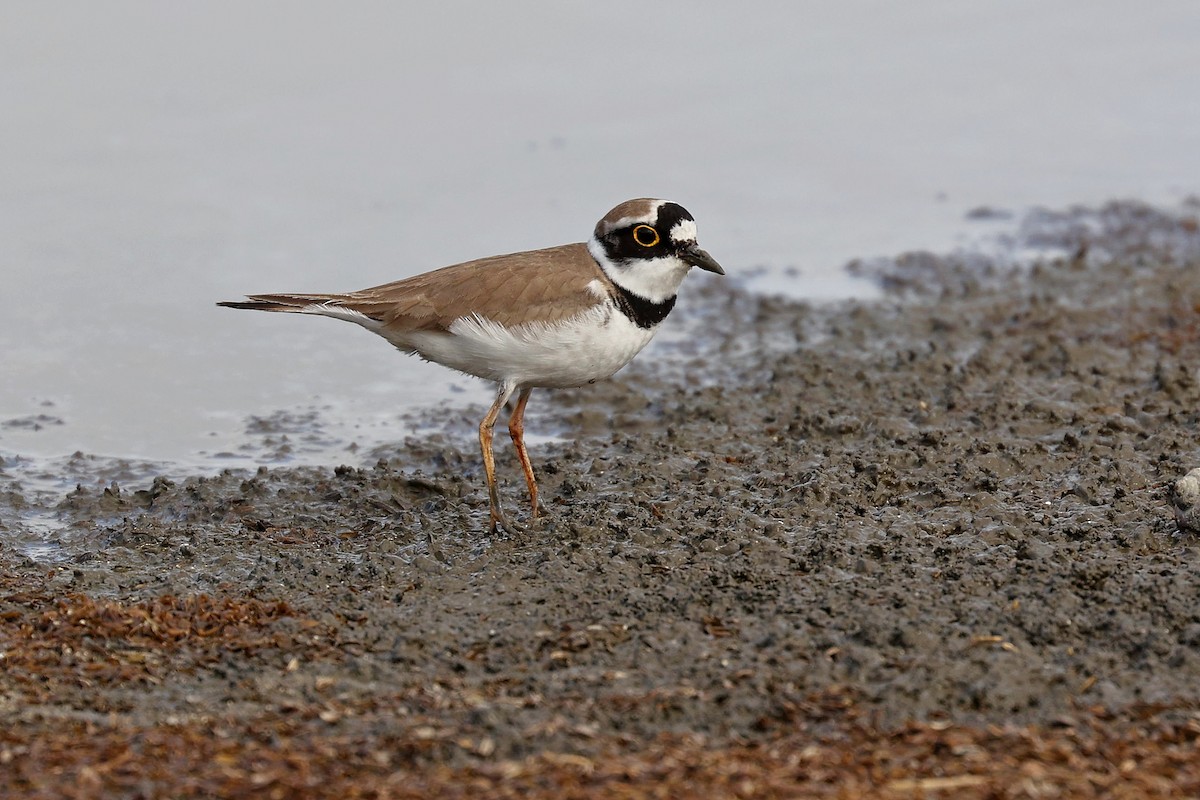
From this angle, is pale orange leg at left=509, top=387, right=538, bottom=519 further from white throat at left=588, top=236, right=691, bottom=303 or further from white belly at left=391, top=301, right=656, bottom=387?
white throat at left=588, top=236, right=691, bottom=303

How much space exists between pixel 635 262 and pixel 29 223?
5810 mm

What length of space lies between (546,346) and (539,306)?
7.9 inches

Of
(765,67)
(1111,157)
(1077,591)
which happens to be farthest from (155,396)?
(1111,157)

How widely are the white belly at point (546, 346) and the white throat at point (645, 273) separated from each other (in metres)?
0.20

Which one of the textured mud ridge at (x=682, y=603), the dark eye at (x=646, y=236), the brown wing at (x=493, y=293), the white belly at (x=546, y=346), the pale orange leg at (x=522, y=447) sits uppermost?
the dark eye at (x=646, y=236)

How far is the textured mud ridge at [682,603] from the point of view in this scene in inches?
172

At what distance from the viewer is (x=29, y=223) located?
34.9 ft

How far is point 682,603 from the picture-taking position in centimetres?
551

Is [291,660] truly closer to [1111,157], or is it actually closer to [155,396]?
[155,396]

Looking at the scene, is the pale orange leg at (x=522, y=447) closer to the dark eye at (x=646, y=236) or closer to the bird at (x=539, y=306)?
the bird at (x=539, y=306)

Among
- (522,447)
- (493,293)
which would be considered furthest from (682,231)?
(522,447)

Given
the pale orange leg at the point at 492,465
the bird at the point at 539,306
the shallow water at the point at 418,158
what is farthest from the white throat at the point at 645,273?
the shallow water at the point at 418,158

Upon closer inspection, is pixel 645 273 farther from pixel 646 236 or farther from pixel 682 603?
pixel 682 603

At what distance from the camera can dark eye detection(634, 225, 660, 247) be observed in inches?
274
